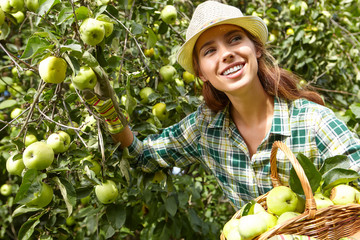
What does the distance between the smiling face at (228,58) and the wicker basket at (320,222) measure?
0.44 m

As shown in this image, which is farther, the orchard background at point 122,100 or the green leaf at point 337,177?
the orchard background at point 122,100

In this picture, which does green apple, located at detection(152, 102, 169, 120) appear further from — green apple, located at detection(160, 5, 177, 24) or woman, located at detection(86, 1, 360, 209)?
green apple, located at detection(160, 5, 177, 24)

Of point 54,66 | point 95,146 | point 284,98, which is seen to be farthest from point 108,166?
point 284,98

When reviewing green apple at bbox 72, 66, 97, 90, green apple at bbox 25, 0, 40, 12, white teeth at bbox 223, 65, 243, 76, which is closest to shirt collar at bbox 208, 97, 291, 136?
white teeth at bbox 223, 65, 243, 76

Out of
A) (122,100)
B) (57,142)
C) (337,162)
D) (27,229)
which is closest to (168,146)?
(122,100)

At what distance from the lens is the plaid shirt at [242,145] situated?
46.3 inches

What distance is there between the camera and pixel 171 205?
5.42 feet

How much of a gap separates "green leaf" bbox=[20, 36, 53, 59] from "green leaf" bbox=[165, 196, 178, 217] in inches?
36.8

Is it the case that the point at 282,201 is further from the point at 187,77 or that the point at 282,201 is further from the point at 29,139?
the point at 187,77

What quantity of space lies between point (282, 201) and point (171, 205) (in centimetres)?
81

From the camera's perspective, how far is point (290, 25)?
255 cm

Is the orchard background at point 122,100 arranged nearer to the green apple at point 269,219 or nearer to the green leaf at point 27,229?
the green leaf at point 27,229

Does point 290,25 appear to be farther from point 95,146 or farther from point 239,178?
point 95,146

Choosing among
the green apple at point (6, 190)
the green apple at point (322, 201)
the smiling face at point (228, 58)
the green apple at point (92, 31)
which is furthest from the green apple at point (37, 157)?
the green apple at point (6, 190)
